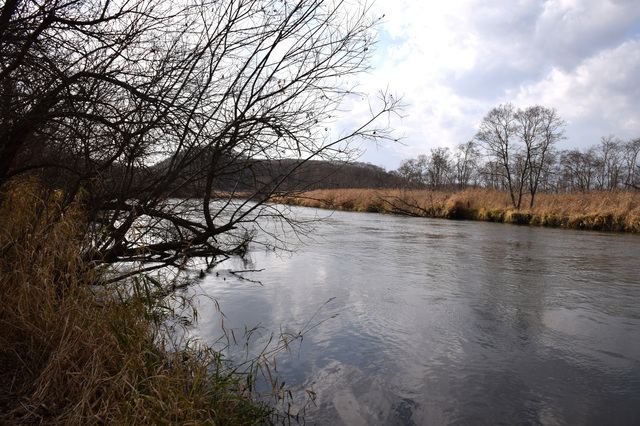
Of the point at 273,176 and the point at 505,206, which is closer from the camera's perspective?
the point at 273,176

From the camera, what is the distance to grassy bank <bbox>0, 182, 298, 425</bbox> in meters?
2.16

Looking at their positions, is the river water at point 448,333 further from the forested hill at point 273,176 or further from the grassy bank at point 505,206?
the grassy bank at point 505,206

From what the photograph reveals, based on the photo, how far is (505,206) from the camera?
869 inches

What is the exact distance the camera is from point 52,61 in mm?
3430

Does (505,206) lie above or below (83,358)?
above

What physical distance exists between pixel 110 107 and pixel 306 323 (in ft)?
9.53

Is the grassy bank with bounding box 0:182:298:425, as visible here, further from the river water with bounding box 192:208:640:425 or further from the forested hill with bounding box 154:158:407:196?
the forested hill with bounding box 154:158:407:196

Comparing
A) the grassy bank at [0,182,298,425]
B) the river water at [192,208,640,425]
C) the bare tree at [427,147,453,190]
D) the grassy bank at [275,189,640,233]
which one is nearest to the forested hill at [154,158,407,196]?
the river water at [192,208,640,425]

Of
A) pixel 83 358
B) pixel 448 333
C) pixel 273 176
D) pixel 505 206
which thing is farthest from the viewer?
pixel 505 206

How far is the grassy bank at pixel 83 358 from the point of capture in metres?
2.16

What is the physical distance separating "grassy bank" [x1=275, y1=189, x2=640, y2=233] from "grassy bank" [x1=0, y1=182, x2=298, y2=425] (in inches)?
405

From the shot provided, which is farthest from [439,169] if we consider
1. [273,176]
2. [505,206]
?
[273,176]

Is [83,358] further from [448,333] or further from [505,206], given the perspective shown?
[505,206]

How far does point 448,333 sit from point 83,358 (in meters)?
3.35
